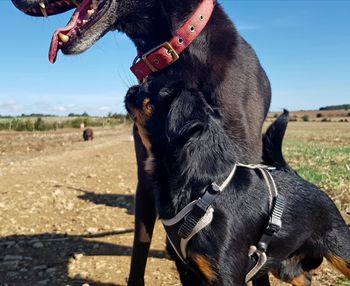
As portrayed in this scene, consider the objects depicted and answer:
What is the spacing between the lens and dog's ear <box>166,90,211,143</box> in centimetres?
240

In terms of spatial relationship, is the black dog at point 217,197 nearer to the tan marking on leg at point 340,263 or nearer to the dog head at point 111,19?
the tan marking on leg at point 340,263

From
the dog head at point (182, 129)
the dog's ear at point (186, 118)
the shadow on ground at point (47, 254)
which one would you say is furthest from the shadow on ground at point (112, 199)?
the dog's ear at point (186, 118)

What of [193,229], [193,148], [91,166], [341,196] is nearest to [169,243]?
[193,229]

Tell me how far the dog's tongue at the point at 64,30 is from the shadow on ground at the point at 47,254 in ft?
7.75

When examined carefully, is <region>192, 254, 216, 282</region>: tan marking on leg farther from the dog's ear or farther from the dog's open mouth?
the dog's open mouth

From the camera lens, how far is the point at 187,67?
2799 mm

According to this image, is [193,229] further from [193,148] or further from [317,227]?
[317,227]

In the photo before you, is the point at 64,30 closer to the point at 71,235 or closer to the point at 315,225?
the point at 315,225

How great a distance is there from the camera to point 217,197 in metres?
2.42

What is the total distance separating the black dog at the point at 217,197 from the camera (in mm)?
2393

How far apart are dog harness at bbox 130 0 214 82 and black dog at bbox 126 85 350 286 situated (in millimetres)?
270

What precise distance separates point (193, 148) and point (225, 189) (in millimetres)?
305

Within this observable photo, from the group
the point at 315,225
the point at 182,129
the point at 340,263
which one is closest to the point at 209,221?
the point at 182,129

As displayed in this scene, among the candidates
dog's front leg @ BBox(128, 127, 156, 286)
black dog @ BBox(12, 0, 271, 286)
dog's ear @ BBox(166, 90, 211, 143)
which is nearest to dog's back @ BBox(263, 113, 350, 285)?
black dog @ BBox(12, 0, 271, 286)
